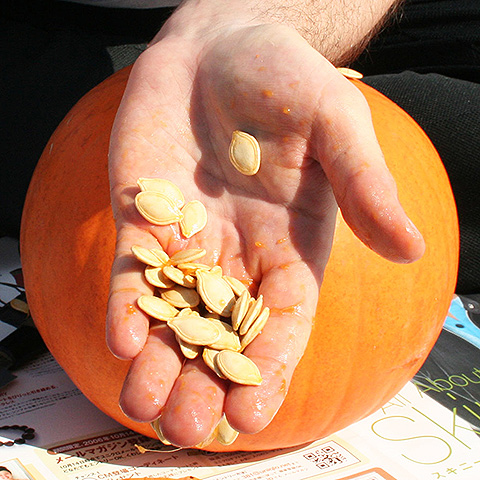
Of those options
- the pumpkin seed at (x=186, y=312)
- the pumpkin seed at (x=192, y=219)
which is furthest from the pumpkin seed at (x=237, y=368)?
the pumpkin seed at (x=192, y=219)

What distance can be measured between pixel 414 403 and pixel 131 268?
95 centimetres

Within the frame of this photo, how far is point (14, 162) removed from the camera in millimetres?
2311

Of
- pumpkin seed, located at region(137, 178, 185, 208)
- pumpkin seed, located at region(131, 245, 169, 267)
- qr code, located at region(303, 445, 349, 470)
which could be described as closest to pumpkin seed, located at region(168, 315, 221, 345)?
pumpkin seed, located at region(131, 245, 169, 267)

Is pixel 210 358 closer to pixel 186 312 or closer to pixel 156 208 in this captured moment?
pixel 186 312

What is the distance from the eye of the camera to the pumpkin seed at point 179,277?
103 cm

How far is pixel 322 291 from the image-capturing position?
4.15ft

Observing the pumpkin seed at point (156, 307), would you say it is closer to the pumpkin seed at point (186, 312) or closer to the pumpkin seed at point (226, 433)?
the pumpkin seed at point (186, 312)

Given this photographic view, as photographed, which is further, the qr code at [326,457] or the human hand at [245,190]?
the qr code at [326,457]

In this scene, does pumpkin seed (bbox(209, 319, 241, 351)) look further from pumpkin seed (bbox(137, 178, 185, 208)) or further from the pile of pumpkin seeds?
pumpkin seed (bbox(137, 178, 185, 208))

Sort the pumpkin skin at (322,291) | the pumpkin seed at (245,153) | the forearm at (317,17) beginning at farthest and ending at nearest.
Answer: the forearm at (317,17) → the pumpkin skin at (322,291) → the pumpkin seed at (245,153)

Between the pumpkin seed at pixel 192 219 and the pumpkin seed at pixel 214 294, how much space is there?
0.38 ft

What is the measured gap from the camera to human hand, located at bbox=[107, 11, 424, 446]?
0.89 meters

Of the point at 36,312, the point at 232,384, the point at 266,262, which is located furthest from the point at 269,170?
the point at 36,312

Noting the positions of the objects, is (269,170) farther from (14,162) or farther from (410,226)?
(14,162)
